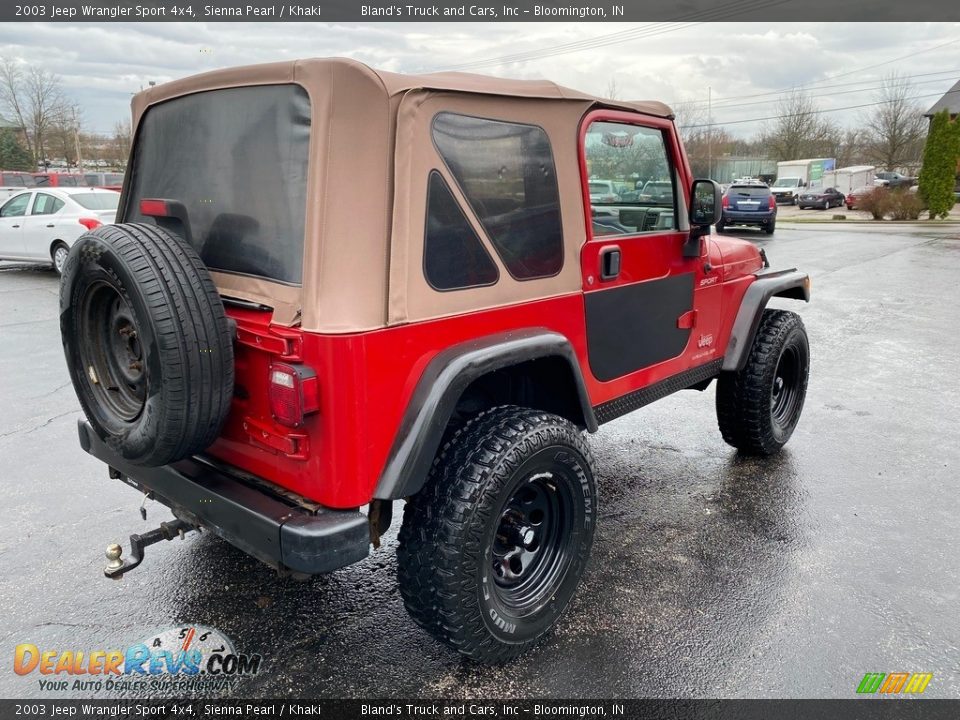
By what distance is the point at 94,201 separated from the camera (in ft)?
36.0

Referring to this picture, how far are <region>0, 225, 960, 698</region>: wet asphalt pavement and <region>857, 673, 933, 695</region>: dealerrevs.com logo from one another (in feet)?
0.11

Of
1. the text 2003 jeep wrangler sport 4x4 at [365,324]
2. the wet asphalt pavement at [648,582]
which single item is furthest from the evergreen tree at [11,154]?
the text 2003 jeep wrangler sport 4x4 at [365,324]

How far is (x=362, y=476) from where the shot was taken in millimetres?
2162

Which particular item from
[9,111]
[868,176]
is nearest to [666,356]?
[9,111]

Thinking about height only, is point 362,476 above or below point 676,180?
below

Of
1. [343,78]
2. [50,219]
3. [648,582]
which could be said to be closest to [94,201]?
[50,219]

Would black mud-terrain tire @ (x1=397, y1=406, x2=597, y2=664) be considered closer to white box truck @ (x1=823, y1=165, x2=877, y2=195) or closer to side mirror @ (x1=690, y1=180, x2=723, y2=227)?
side mirror @ (x1=690, y1=180, x2=723, y2=227)

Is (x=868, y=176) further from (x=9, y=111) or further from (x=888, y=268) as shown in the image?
(x=9, y=111)

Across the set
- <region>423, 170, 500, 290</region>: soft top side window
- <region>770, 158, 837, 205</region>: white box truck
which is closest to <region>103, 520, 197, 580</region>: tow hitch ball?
<region>423, 170, 500, 290</region>: soft top side window

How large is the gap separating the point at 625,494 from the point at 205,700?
2.50 metres

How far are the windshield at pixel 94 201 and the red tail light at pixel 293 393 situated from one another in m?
10.6

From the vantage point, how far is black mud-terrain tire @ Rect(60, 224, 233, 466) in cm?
206

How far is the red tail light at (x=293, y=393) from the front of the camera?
6.79ft

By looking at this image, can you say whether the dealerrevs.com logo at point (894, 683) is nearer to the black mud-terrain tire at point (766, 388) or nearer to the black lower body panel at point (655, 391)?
the black lower body panel at point (655, 391)
